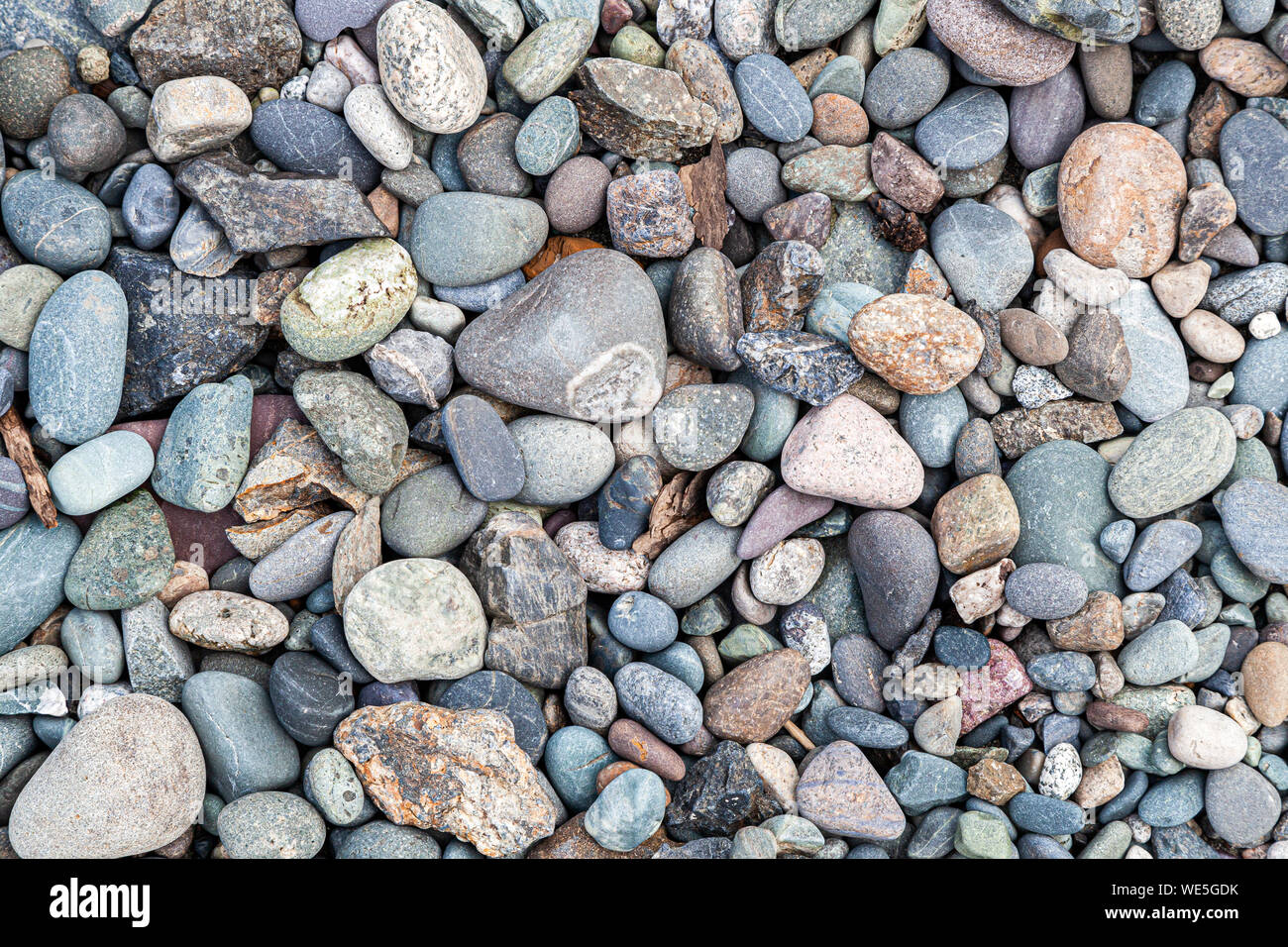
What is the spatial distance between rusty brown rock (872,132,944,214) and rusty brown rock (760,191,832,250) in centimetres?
22

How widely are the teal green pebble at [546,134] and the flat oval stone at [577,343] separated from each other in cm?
32

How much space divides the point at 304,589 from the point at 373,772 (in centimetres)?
68

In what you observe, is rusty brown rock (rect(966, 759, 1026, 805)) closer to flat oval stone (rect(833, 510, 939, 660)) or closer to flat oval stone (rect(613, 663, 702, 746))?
flat oval stone (rect(833, 510, 939, 660))

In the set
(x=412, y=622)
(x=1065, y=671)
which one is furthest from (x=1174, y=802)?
(x=412, y=622)

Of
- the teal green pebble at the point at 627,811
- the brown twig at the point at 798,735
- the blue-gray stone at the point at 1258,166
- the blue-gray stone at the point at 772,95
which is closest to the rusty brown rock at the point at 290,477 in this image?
the teal green pebble at the point at 627,811

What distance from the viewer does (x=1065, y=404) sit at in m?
3.06

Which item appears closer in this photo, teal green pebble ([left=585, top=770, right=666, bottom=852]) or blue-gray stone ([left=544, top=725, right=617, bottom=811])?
teal green pebble ([left=585, top=770, right=666, bottom=852])

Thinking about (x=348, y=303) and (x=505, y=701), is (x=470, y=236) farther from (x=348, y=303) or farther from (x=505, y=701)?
(x=505, y=701)

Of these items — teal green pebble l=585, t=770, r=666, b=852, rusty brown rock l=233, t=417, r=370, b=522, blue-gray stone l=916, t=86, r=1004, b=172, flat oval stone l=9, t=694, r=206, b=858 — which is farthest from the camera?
blue-gray stone l=916, t=86, r=1004, b=172

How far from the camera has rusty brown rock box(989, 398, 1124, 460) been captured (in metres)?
3.05

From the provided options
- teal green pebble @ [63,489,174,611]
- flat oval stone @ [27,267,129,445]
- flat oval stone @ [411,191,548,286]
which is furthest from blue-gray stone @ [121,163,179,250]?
teal green pebble @ [63,489,174,611]

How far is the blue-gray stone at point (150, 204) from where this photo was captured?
2.80 metres

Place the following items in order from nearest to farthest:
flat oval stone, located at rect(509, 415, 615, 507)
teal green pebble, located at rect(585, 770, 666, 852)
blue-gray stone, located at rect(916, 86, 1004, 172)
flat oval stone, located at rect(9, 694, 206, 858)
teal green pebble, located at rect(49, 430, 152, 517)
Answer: flat oval stone, located at rect(9, 694, 206, 858), teal green pebble, located at rect(585, 770, 666, 852), teal green pebble, located at rect(49, 430, 152, 517), flat oval stone, located at rect(509, 415, 615, 507), blue-gray stone, located at rect(916, 86, 1004, 172)

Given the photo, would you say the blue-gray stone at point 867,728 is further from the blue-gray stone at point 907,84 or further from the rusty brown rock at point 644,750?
the blue-gray stone at point 907,84
